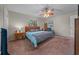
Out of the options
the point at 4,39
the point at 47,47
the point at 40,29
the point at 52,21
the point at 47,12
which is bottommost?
the point at 47,47

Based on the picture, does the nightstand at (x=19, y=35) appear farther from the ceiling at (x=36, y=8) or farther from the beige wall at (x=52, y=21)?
the ceiling at (x=36, y=8)

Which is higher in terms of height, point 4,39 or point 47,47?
point 4,39

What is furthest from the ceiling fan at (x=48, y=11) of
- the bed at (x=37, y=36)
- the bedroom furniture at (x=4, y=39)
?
the bedroom furniture at (x=4, y=39)

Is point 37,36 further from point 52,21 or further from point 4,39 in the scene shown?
point 4,39

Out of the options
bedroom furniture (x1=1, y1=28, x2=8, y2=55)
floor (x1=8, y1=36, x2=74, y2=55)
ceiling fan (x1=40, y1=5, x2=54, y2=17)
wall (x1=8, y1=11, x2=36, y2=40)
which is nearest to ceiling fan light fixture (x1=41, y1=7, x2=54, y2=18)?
ceiling fan (x1=40, y1=5, x2=54, y2=17)

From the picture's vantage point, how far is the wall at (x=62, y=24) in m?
2.09

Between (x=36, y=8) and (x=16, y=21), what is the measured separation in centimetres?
41

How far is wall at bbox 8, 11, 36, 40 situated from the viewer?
6.80 ft

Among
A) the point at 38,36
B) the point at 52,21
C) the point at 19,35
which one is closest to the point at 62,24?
the point at 52,21

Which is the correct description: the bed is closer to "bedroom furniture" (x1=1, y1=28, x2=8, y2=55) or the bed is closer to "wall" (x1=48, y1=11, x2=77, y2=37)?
"wall" (x1=48, y1=11, x2=77, y2=37)

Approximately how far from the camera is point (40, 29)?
212 centimetres

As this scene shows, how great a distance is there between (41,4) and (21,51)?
89cm
